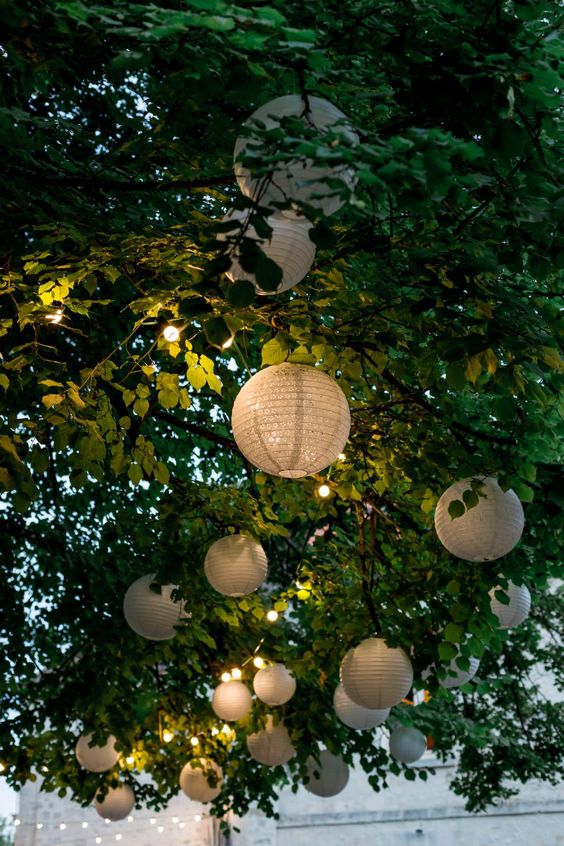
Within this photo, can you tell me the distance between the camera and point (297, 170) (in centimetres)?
226

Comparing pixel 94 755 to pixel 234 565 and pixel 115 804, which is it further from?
pixel 234 565

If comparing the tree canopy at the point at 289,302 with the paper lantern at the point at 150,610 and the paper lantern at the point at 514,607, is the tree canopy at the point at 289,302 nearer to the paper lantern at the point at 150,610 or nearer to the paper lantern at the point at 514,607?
the paper lantern at the point at 150,610

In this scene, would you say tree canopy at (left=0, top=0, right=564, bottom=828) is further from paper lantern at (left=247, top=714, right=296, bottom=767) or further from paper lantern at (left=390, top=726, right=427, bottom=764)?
paper lantern at (left=390, top=726, right=427, bottom=764)

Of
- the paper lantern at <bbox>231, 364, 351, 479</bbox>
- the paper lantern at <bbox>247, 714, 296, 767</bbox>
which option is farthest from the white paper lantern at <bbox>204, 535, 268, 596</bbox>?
the paper lantern at <bbox>247, 714, 296, 767</bbox>

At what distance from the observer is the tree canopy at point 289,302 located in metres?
2.43

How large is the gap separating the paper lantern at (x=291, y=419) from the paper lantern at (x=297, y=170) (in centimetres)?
82

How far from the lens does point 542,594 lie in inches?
370

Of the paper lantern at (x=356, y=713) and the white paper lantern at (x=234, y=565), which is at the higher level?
the white paper lantern at (x=234, y=565)

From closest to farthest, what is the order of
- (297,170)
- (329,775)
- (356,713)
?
(297,170)
(356,713)
(329,775)

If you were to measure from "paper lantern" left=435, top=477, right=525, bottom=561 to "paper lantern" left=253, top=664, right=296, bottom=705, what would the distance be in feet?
9.75

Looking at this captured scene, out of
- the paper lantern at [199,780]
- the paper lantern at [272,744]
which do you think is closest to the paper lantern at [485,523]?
the paper lantern at [272,744]

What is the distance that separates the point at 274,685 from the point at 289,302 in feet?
11.2

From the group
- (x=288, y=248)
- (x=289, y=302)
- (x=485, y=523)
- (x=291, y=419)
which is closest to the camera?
(x=288, y=248)

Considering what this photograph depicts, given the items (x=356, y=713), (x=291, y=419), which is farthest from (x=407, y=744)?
(x=291, y=419)
